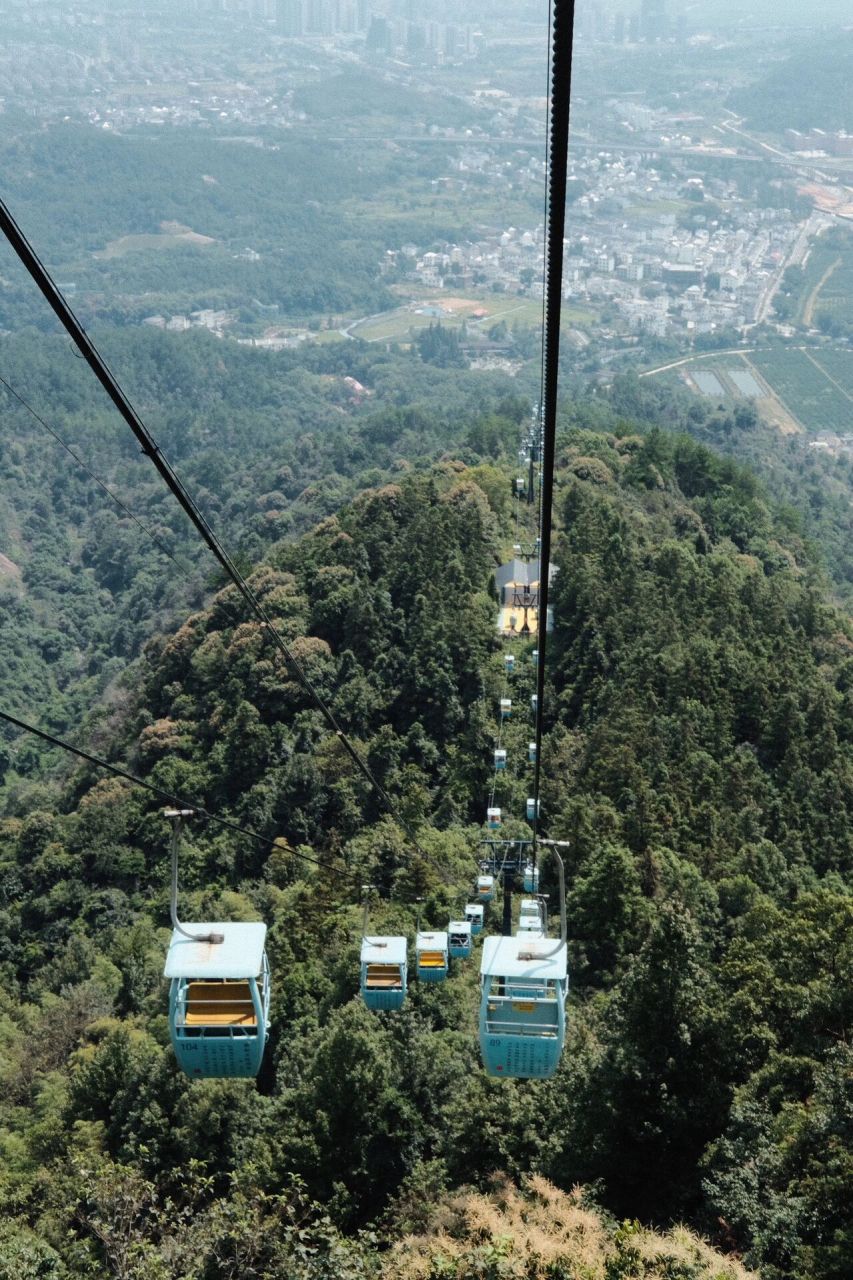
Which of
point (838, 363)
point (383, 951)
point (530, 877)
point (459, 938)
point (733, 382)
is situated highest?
point (383, 951)

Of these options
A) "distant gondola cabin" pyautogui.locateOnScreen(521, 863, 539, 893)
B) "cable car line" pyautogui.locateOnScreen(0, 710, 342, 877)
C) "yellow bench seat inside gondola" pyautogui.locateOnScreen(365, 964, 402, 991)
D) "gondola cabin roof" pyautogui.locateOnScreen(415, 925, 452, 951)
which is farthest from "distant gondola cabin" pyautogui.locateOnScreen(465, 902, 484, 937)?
"yellow bench seat inside gondola" pyautogui.locateOnScreen(365, 964, 402, 991)

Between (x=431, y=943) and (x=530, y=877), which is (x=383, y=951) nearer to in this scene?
(x=431, y=943)

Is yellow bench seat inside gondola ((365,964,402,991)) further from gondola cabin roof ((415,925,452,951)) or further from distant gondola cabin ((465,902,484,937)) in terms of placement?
distant gondola cabin ((465,902,484,937))

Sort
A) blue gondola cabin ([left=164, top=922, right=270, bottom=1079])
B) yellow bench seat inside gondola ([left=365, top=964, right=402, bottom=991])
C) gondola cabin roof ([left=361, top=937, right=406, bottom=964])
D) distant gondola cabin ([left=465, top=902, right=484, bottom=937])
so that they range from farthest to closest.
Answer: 1. distant gondola cabin ([left=465, top=902, right=484, bottom=937])
2. yellow bench seat inside gondola ([left=365, top=964, right=402, bottom=991])
3. gondola cabin roof ([left=361, top=937, right=406, bottom=964])
4. blue gondola cabin ([left=164, top=922, right=270, bottom=1079])

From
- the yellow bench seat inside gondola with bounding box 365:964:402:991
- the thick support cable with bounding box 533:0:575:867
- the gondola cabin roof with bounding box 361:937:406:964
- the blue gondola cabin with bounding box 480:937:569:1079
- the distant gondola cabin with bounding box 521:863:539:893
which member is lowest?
the yellow bench seat inside gondola with bounding box 365:964:402:991

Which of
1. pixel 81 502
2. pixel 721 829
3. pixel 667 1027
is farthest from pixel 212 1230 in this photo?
pixel 81 502

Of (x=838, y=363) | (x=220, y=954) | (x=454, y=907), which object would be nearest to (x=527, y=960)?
(x=220, y=954)
